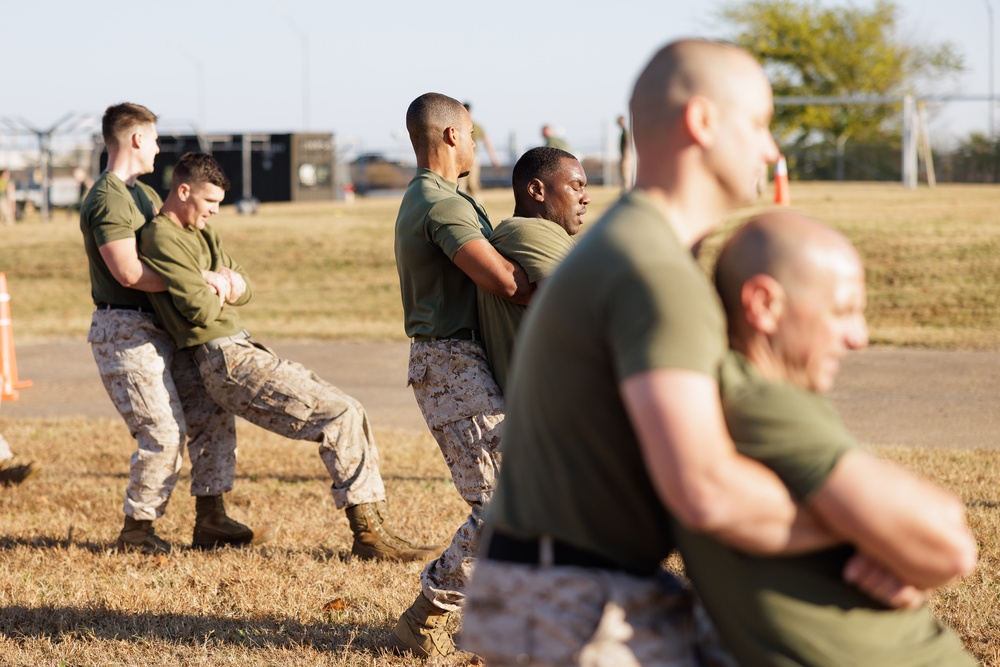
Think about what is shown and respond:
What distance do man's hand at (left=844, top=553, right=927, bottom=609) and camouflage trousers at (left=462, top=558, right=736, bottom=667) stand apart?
0.27 m

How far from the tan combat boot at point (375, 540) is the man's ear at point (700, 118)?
12.9 feet

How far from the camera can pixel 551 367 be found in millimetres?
1934

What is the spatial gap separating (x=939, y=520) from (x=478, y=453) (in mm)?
2478

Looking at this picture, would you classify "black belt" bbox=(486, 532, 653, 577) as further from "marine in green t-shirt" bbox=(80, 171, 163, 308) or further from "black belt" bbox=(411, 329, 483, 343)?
"marine in green t-shirt" bbox=(80, 171, 163, 308)

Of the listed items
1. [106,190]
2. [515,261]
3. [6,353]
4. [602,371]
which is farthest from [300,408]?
[6,353]

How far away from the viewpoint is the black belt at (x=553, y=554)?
1986mm

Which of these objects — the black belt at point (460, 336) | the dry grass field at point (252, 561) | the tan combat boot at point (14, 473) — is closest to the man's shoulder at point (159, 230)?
the dry grass field at point (252, 561)

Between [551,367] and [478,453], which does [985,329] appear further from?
[551,367]

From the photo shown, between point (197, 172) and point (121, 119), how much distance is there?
49 centimetres

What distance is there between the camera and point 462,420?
13.7 feet

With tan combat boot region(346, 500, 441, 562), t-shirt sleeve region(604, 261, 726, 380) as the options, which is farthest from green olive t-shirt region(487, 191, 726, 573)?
tan combat boot region(346, 500, 441, 562)

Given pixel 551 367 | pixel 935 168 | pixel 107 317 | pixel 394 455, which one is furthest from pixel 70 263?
pixel 935 168

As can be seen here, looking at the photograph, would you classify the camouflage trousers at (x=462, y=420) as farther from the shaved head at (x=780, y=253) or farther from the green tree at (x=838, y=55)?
the green tree at (x=838, y=55)

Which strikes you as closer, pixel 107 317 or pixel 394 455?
pixel 107 317
